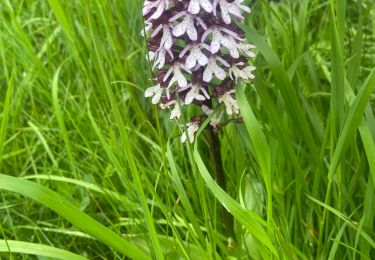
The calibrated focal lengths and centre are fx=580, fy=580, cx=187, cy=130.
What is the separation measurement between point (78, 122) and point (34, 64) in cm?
32

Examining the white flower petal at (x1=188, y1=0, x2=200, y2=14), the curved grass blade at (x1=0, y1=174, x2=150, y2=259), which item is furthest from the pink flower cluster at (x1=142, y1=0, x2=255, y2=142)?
the curved grass blade at (x1=0, y1=174, x2=150, y2=259)

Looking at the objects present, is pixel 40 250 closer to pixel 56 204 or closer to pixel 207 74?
pixel 56 204

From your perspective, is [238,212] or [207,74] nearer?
[238,212]

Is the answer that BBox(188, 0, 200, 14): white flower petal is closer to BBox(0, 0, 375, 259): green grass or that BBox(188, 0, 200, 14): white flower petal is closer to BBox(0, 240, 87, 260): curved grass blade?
BBox(0, 0, 375, 259): green grass

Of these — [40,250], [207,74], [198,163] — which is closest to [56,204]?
[40,250]

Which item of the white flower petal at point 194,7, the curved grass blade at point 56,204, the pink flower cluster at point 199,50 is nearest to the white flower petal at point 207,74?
the pink flower cluster at point 199,50

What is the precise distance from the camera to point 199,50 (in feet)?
3.69

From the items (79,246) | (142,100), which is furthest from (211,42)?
(142,100)

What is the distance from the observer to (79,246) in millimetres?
1618

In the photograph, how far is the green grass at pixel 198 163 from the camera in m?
1.07

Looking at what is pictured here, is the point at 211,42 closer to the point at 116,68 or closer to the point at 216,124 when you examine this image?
the point at 216,124

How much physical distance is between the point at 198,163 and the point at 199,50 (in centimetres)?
23

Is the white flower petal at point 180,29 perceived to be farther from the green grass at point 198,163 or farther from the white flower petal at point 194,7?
the green grass at point 198,163

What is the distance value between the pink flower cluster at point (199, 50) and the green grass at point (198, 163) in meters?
0.05
